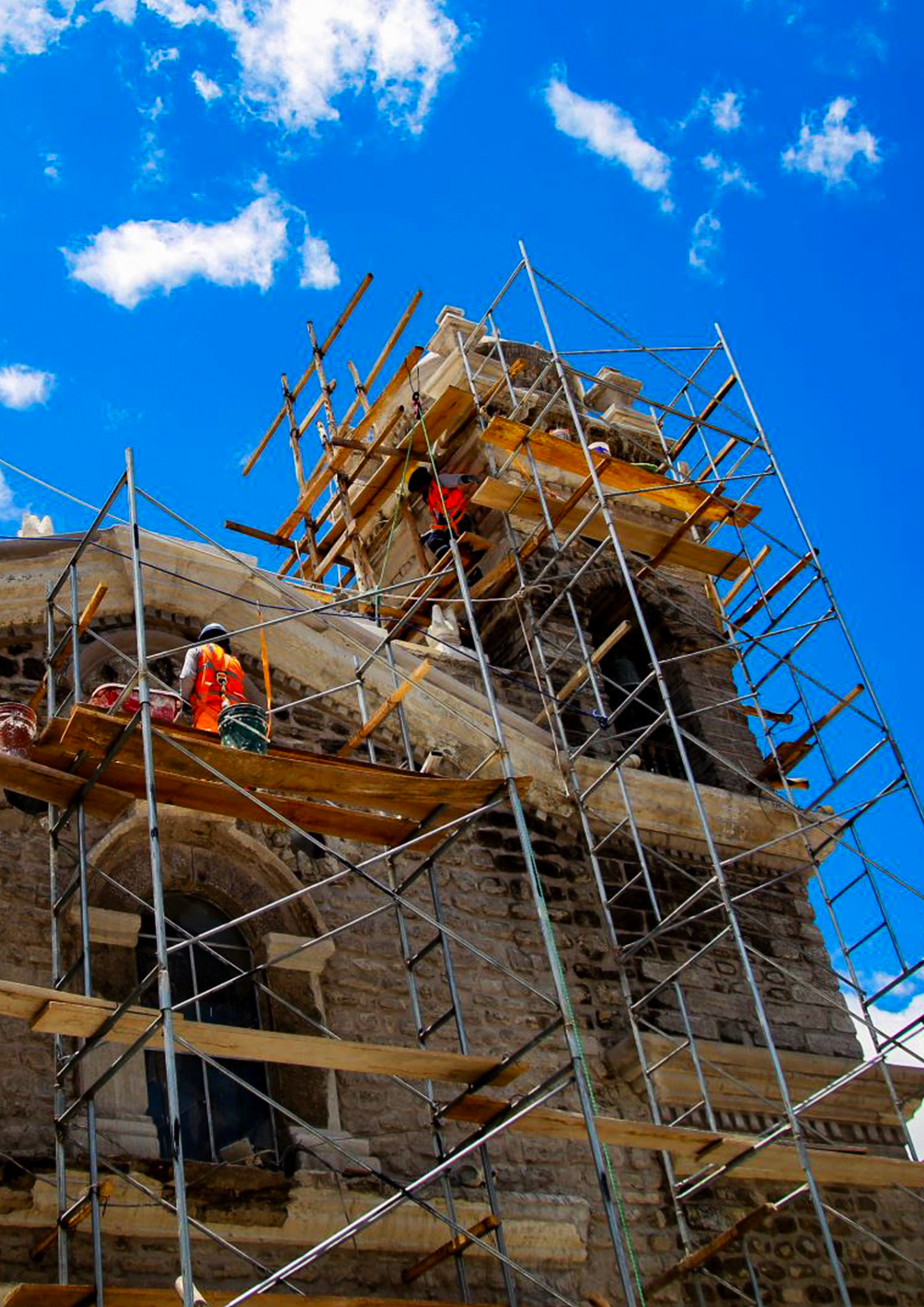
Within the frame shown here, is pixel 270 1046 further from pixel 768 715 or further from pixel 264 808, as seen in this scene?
pixel 768 715

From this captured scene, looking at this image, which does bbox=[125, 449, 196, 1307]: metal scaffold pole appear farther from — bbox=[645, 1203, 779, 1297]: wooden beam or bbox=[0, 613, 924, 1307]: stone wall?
bbox=[645, 1203, 779, 1297]: wooden beam

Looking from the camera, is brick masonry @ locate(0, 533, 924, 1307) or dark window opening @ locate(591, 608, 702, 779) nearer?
brick masonry @ locate(0, 533, 924, 1307)

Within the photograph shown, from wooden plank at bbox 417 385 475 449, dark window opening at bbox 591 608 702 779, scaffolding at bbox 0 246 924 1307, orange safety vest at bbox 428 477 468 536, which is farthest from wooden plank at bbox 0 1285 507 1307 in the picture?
wooden plank at bbox 417 385 475 449

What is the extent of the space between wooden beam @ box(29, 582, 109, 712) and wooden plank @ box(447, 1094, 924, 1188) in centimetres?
307

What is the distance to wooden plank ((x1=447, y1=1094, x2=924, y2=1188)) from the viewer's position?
895cm

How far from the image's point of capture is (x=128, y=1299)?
24.2ft

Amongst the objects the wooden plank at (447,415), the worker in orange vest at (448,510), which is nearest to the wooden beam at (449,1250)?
the worker in orange vest at (448,510)

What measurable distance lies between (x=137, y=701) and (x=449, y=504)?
5639 millimetres

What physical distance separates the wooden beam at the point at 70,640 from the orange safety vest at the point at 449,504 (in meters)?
4.46

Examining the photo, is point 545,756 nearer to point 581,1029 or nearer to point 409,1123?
point 581,1029

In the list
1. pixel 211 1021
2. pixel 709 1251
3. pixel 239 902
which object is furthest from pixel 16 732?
pixel 709 1251

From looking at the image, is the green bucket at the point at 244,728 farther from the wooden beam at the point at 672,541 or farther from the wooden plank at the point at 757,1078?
the wooden beam at the point at 672,541

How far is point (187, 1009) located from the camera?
9.69m

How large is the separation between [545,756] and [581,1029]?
2.00 metres
